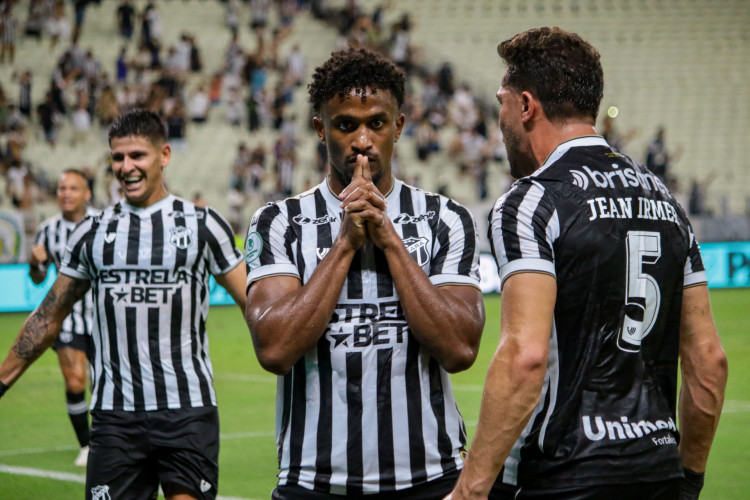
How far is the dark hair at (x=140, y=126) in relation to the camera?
5113mm

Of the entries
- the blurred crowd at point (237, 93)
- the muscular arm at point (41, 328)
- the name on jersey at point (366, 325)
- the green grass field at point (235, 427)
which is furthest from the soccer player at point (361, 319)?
the blurred crowd at point (237, 93)

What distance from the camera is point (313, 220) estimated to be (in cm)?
343

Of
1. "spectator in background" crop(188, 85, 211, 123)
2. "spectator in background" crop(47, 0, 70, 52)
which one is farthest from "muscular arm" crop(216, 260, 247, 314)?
"spectator in background" crop(47, 0, 70, 52)

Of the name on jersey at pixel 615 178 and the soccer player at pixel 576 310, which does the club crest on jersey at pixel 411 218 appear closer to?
the soccer player at pixel 576 310

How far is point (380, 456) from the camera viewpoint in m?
3.24

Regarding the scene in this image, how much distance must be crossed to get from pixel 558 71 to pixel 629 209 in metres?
0.45

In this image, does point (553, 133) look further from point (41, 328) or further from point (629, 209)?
point (41, 328)

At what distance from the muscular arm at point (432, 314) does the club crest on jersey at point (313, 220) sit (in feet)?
1.10

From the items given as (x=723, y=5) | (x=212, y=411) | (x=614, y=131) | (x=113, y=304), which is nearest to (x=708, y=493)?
(x=212, y=411)

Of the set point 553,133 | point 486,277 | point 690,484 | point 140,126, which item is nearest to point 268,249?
point 553,133

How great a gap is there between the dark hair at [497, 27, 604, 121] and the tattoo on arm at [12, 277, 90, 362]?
2.74 m

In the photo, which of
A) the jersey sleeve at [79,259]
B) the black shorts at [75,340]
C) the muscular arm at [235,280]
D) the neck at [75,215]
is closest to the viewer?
the jersey sleeve at [79,259]

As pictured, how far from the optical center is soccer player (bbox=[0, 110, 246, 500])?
4.70 meters

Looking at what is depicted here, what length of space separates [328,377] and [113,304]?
6.50 ft
